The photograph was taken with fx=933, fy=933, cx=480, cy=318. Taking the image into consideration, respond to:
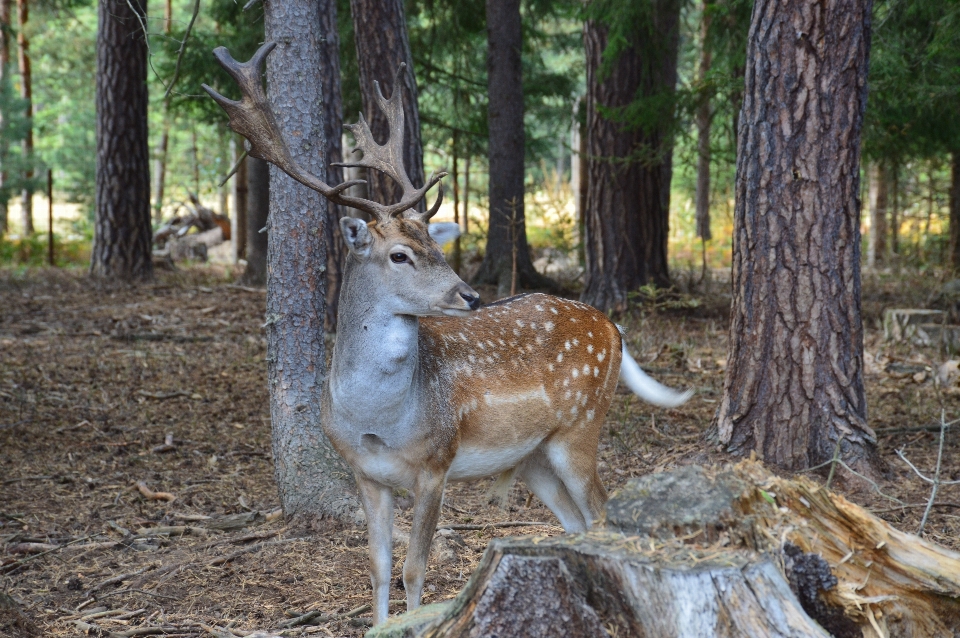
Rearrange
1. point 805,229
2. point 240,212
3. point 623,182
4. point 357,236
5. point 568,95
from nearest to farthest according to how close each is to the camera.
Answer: point 357,236, point 805,229, point 623,182, point 568,95, point 240,212

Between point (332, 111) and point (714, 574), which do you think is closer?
point (714, 574)

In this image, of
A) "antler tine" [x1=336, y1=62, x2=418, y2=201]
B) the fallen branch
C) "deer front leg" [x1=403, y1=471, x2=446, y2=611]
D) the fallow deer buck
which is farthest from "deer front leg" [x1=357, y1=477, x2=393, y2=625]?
the fallen branch

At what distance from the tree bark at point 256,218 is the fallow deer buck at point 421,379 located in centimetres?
893

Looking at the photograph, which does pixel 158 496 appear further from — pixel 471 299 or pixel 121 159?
pixel 121 159

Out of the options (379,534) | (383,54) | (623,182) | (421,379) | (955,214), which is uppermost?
(383,54)

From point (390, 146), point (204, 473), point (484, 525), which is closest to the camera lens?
point (390, 146)

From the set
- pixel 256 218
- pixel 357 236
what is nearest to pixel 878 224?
pixel 256 218

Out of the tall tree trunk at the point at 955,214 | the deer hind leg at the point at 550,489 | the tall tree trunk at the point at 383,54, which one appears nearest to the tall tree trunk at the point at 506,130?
the tall tree trunk at the point at 383,54

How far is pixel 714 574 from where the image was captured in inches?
91.0

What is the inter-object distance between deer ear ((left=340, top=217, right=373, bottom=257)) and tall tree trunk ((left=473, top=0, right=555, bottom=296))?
8.20 meters

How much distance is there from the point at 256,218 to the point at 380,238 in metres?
9.95

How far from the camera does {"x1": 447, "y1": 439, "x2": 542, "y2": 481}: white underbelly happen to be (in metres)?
4.49

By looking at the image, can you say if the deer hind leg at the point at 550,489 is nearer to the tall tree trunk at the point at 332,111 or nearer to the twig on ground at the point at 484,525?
the twig on ground at the point at 484,525

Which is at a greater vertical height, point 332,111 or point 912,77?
point 912,77
